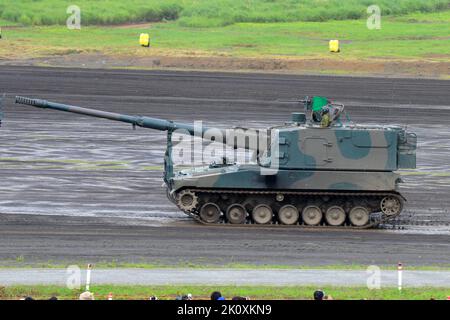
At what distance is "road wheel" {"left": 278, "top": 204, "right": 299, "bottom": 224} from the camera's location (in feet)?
92.5

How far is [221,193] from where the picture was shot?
2822cm

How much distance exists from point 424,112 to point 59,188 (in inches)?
954

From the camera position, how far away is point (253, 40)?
82750 millimetres

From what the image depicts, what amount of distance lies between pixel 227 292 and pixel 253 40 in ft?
212

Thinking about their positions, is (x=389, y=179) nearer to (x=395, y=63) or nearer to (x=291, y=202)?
(x=291, y=202)

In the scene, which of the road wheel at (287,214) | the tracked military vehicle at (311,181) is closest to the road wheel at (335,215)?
the tracked military vehicle at (311,181)

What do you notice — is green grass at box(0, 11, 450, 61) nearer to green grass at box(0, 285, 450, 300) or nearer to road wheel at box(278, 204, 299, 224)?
road wheel at box(278, 204, 299, 224)

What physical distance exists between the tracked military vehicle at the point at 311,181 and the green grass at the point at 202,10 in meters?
70.1

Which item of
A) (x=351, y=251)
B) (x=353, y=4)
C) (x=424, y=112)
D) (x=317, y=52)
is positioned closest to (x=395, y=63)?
(x=317, y=52)

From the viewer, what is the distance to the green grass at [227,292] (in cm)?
1877

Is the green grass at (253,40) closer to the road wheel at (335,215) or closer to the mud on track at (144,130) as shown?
the mud on track at (144,130)

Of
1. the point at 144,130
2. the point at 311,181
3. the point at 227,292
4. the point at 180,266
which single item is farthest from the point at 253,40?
the point at 227,292
